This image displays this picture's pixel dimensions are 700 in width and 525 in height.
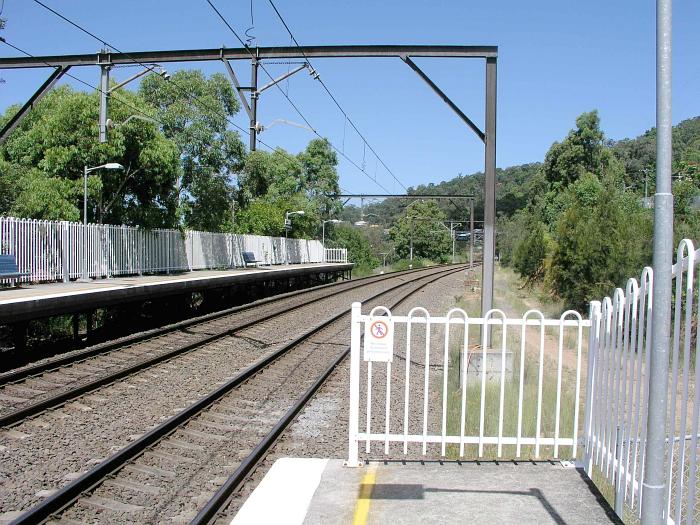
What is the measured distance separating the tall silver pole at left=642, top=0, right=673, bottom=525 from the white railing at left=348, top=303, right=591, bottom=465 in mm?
1516

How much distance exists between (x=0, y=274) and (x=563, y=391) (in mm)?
12039

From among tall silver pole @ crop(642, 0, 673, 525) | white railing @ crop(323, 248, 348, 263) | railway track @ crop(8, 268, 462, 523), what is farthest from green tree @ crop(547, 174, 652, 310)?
white railing @ crop(323, 248, 348, 263)

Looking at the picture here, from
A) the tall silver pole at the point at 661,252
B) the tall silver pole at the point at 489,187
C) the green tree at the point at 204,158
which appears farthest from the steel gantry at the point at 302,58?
the green tree at the point at 204,158

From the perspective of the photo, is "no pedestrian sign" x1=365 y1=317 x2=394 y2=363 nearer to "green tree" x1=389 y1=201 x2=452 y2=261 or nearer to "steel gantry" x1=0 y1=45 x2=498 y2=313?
"steel gantry" x1=0 y1=45 x2=498 y2=313

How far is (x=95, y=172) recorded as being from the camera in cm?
2361

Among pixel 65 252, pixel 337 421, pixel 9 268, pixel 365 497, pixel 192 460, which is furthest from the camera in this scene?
pixel 65 252

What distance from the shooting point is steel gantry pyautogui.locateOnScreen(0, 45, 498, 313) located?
11531mm

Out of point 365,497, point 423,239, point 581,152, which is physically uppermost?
point 581,152

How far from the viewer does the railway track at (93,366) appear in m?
8.80

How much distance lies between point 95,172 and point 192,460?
1889 centimetres

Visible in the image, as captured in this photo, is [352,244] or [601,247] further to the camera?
[352,244]

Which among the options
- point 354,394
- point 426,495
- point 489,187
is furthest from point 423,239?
point 426,495

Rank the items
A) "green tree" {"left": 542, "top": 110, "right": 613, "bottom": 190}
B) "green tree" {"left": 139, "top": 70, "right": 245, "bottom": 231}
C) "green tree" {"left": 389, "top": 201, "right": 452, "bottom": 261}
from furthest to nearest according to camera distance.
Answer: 1. "green tree" {"left": 389, "top": 201, "right": 452, "bottom": 261}
2. "green tree" {"left": 542, "top": 110, "right": 613, "bottom": 190}
3. "green tree" {"left": 139, "top": 70, "right": 245, "bottom": 231}

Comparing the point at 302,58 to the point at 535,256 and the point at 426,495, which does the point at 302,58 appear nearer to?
the point at 426,495
